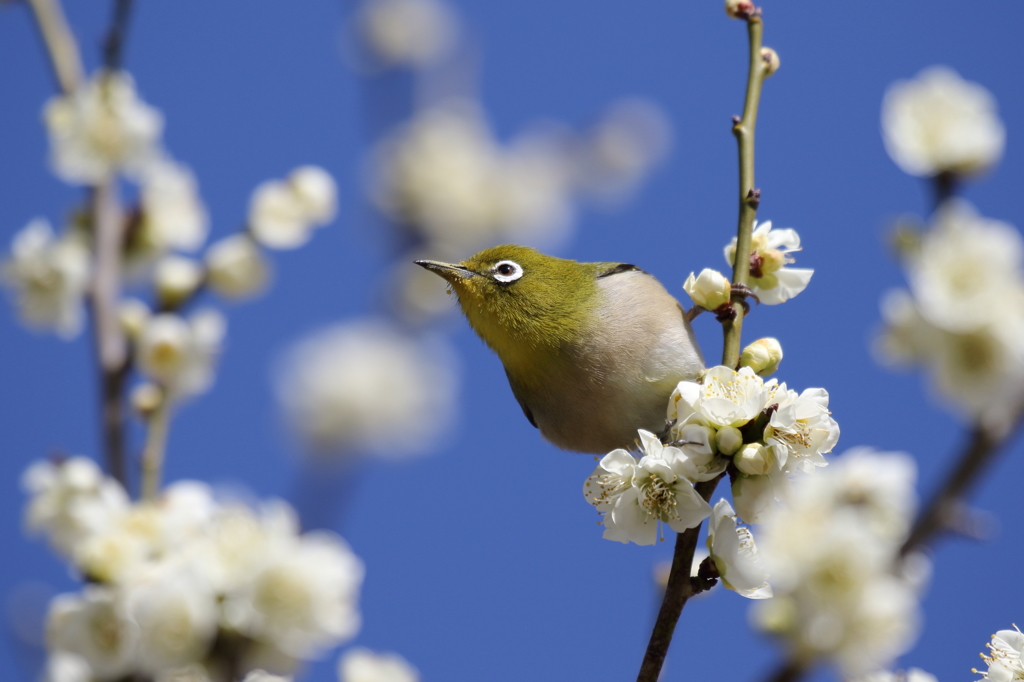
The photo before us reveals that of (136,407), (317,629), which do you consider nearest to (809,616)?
(317,629)

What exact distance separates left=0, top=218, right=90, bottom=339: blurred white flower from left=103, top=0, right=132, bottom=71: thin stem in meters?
0.87

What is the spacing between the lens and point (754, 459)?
7.93 feet

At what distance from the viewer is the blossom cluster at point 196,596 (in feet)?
6.76

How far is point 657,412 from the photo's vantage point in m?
4.05

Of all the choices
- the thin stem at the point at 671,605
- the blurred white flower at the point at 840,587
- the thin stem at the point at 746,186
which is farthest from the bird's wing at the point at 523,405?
the blurred white flower at the point at 840,587

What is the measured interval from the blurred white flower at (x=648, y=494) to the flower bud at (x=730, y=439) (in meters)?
0.11

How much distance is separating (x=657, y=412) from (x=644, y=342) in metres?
0.34

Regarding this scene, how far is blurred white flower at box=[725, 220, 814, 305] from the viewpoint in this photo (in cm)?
307

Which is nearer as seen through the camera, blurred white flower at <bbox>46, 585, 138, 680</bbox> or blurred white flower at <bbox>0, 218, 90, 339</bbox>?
blurred white flower at <bbox>46, 585, 138, 680</bbox>

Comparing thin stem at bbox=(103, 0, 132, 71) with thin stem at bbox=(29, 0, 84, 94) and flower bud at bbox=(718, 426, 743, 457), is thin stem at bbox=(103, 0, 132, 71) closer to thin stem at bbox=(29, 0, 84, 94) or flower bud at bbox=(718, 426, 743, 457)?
thin stem at bbox=(29, 0, 84, 94)

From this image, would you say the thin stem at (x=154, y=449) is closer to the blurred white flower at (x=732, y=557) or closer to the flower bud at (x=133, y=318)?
the flower bud at (x=133, y=318)

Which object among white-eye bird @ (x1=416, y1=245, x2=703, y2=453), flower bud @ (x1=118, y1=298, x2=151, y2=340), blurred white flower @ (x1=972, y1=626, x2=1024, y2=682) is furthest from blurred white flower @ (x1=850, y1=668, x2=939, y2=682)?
flower bud @ (x1=118, y1=298, x2=151, y2=340)

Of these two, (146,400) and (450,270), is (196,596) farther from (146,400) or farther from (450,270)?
(450,270)

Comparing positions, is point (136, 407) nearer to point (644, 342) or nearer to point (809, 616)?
point (644, 342)
